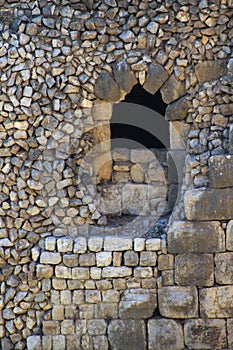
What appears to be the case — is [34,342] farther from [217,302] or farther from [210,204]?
[210,204]

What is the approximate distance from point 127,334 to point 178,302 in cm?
67

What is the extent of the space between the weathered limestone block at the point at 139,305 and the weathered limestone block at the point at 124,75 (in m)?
2.28

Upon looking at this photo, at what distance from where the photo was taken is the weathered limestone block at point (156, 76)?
23.1 ft

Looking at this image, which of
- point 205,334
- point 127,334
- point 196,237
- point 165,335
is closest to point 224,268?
point 196,237

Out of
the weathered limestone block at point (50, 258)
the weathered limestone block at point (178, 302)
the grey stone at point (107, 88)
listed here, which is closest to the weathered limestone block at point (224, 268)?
the weathered limestone block at point (178, 302)

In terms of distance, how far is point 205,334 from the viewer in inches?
273

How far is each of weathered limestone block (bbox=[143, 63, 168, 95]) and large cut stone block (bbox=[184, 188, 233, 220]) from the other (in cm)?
124

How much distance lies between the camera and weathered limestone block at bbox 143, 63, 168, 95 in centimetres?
703

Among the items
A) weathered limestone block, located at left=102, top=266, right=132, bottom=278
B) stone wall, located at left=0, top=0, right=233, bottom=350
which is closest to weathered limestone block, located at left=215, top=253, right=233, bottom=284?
stone wall, located at left=0, top=0, right=233, bottom=350

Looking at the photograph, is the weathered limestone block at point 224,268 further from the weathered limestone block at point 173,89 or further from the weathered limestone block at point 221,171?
the weathered limestone block at point 173,89

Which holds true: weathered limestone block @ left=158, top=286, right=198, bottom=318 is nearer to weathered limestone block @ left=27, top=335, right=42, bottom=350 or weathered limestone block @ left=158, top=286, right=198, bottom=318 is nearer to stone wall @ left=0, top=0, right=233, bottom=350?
stone wall @ left=0, top=0, right=233, bottom=350

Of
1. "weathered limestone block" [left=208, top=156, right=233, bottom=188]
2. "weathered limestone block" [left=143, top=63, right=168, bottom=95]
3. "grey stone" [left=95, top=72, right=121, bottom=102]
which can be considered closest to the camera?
"weathered limestone block" [left=208, top=156, right=233, bottom=188]

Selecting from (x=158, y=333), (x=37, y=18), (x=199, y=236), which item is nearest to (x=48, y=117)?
(x=37, y=18)

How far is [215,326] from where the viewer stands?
6.92 m
